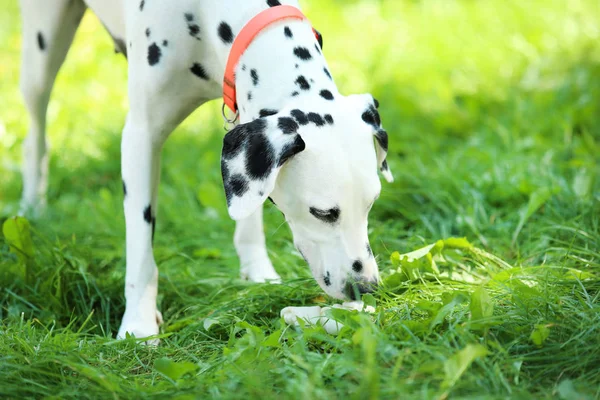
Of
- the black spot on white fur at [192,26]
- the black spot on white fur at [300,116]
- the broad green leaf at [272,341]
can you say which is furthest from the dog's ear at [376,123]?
the broad green leaf at [272,341]

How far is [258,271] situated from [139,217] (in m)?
0.72

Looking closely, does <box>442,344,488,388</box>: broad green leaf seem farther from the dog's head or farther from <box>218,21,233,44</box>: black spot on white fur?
<box>218,21,233,44</box>: black spot on white fur

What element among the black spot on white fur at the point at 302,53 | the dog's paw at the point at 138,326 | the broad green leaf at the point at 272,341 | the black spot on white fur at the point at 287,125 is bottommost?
the dog's paw at the point at 138,326

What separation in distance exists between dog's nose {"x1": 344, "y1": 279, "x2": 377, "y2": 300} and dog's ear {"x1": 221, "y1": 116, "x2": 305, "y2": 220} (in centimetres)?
47

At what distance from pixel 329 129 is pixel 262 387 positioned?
37.2 inches

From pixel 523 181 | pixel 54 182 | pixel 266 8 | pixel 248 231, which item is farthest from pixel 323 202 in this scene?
pixel 54 182

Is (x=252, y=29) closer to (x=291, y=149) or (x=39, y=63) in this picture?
(x=291, y=149)

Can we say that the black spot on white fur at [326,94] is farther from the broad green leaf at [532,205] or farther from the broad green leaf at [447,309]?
the broad green leaf at [532,205]

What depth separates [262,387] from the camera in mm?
2311

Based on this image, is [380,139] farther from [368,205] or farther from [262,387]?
[262,387]

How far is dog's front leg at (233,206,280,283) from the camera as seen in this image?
12.5ft

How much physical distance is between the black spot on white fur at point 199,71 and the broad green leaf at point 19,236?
111 cm

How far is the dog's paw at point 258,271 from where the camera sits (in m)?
3.77

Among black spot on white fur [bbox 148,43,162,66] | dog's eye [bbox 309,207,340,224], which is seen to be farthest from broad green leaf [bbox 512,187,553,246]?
black spot on white fur [bbox 148,43,162,66]
